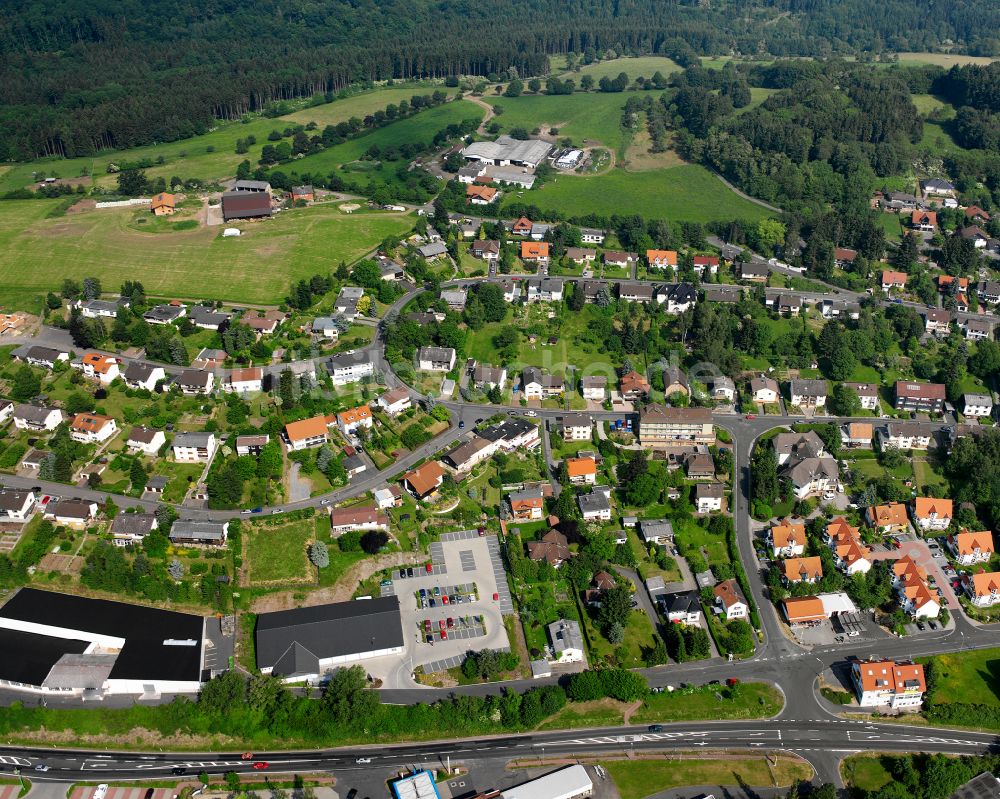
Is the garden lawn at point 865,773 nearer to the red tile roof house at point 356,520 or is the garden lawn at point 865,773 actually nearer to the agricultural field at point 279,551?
the red tile roof house at point 356,520

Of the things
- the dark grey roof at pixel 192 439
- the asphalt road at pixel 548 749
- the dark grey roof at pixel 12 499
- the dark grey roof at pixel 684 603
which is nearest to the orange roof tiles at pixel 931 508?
the asphalt road at pixel 548 749

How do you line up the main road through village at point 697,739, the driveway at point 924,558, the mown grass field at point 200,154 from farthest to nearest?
1. the mown grass field at point 200,154
2. the driveway at point 924,558
3. the main road through village at point 697,739

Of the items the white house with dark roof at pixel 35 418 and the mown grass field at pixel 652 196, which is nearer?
the white house with dark roof at pixel 35 418

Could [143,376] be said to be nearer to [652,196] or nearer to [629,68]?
[652,196]

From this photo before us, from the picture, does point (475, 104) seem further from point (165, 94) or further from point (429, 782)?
point (429, 782)

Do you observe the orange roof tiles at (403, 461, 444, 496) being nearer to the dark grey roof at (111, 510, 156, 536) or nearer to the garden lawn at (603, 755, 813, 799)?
the dark grey roof at (111, 510, 156, 536)

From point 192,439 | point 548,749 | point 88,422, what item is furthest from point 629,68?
point 548,749
